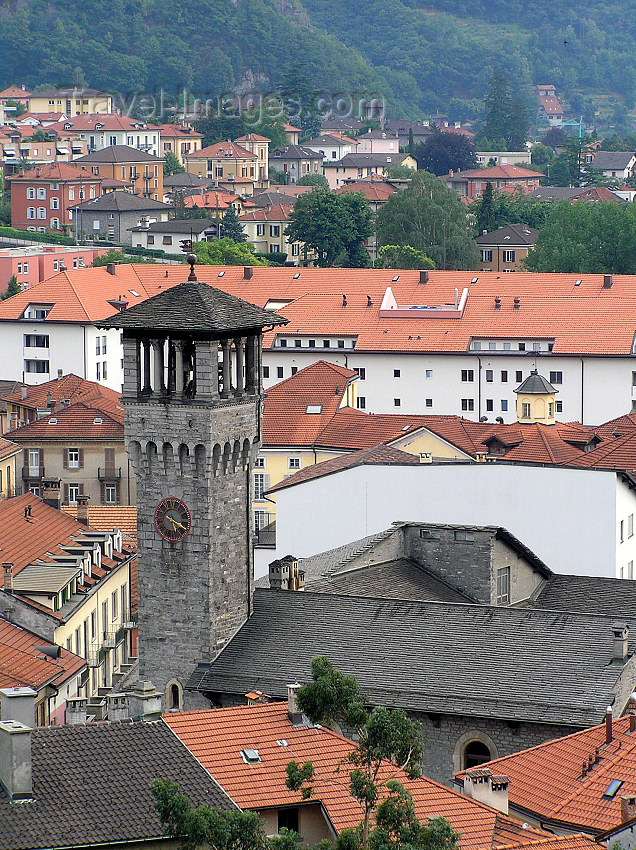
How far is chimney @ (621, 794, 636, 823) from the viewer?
35250 millimetres

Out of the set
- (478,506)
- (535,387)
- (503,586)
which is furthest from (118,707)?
(535,387)

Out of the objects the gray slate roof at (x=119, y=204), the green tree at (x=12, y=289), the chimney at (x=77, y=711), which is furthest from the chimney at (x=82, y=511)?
the gray slate roof at (x=119, y=204)

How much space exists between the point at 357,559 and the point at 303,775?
2009 centimetres

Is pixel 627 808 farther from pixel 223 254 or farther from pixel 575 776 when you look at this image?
pixel 223 254

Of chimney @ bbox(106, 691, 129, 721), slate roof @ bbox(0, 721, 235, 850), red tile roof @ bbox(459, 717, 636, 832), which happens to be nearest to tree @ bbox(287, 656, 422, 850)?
slate roof @ bbox(0, 721, 235, 850)

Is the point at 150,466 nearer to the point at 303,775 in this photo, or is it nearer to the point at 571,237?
the point at 303,775

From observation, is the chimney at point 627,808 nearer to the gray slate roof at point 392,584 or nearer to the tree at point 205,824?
the tree at point 205,824

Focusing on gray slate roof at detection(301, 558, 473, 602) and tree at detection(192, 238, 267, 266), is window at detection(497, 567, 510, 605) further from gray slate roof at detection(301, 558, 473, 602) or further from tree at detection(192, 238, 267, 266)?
tree at detection(192, 238, 267, 266)

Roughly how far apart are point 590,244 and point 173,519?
121339 millimetres

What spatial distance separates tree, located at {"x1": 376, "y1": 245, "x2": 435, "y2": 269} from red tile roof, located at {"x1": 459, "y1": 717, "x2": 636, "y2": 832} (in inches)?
4967

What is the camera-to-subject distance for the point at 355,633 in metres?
46.3

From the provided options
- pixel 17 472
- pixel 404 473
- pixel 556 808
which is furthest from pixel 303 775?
pixel 17 472

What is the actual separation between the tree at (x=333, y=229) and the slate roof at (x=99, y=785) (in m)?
145

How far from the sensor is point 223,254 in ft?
545
